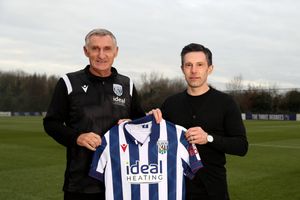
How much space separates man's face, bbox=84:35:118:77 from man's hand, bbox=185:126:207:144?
882mm

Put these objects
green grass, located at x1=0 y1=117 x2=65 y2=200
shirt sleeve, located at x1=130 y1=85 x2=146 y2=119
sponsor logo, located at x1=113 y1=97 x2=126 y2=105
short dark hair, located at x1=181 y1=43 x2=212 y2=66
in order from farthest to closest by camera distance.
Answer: green grass, located at x1=0 y1=117 x2=65 y2=200 < shirt sleeve, located at x1=130 y1=85 x2=146 y2=119 < sponsor logo, located at x1=113 y1=97 x2=126 y2=105 < short dark hair, located at x1=181 y1=43 x2=212 y2=66

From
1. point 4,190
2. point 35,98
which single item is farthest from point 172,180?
point 35,98

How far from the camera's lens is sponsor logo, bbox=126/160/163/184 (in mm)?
3434

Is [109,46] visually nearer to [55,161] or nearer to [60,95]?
[60,95]

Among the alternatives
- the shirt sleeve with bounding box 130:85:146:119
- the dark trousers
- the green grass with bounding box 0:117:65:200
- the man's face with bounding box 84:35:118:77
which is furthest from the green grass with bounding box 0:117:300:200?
the man's face with bounding box 84:35:118:77

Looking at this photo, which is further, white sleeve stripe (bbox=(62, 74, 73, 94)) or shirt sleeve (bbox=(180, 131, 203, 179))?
white sleeve stripe (bbox=(62, 74, 73, 94))

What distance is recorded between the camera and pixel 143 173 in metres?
3.45

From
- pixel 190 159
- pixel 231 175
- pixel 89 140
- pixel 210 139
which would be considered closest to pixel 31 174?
pixel 231 175

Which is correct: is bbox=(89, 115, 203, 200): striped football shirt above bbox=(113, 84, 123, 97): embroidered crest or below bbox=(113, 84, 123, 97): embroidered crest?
below

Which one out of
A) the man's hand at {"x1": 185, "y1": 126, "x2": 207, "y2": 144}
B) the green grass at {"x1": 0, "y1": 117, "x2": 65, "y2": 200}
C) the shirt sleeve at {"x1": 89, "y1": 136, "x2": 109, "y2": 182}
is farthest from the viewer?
the green grass at {"x1": 0, "y1": 117, "x2": 65, "y2": 200}

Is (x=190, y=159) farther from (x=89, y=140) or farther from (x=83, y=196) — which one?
(x=83, y=196)

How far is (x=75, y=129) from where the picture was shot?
3.46 m

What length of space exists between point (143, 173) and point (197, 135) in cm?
61

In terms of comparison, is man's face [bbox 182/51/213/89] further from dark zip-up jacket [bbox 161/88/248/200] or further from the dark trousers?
the dark trousers
